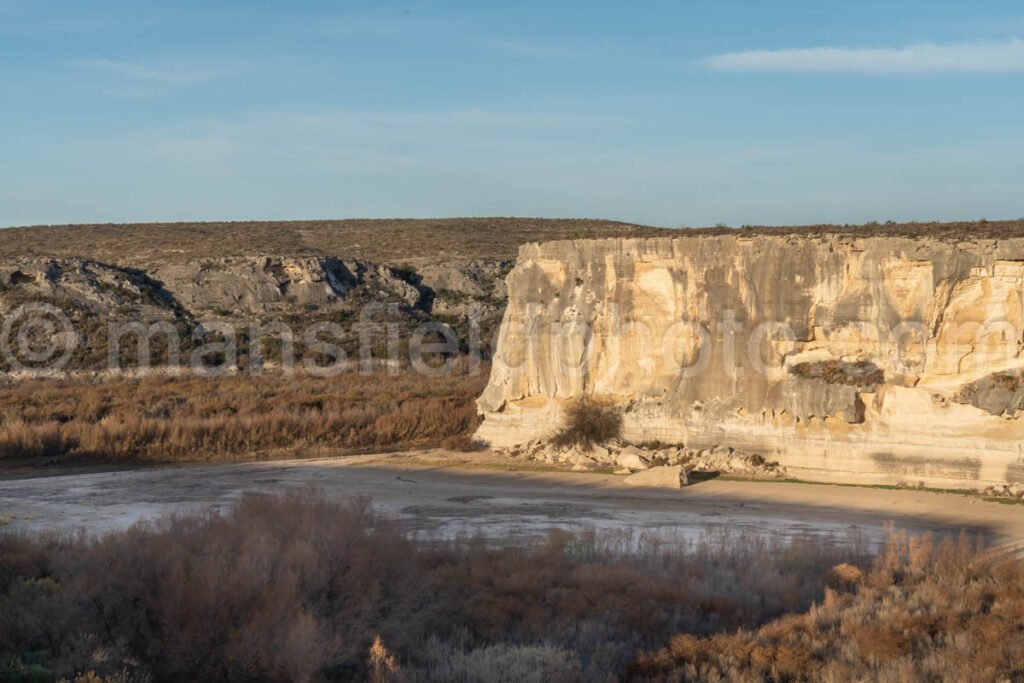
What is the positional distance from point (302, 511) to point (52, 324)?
34449 millimetres

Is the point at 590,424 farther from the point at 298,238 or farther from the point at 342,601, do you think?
the point at 298,238

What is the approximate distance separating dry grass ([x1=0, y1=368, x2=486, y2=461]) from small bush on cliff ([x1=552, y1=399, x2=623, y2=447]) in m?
3.50

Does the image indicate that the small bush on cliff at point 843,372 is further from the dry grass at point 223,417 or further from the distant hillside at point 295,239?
the distant hillside at point 295,239

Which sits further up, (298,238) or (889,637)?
(298,238)

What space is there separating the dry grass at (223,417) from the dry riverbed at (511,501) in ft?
7.33

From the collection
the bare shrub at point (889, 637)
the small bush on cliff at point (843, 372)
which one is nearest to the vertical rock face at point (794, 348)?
the small bush on cliff at point (843, 372)

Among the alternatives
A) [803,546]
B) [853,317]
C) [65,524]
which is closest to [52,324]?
[65,524]

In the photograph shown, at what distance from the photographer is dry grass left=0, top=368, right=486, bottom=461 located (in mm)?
24516

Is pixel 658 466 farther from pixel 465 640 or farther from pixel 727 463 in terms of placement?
pixel 465 640

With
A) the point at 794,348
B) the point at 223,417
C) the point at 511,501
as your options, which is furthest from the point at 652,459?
the point at 223,417

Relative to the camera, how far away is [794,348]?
66.0 ft

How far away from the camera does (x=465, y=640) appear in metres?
10.0

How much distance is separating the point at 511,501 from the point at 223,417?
12024 mm

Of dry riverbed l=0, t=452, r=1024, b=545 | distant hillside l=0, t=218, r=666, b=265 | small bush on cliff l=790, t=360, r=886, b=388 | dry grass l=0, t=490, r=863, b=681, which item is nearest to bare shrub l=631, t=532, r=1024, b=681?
dry grass l=0, t=490, r=863, b=681
